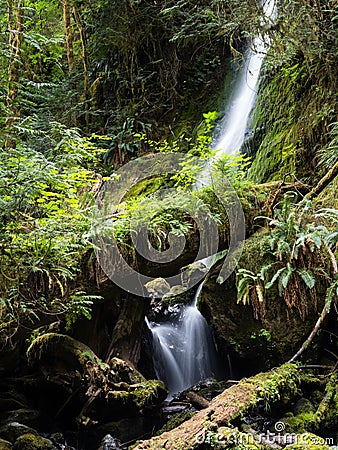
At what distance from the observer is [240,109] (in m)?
10.3

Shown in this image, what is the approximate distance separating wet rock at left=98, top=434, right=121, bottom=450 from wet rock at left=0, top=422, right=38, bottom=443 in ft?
2.79

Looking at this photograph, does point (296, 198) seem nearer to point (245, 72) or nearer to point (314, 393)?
point (314, 393)

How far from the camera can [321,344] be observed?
5.72 m

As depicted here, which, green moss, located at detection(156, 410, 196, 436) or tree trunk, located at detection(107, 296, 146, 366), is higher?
tree trunk, located at detection(107, 296, 146, 366)

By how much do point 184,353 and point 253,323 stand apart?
2000 millimetres

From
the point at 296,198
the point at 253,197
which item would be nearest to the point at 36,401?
the point at 253,197

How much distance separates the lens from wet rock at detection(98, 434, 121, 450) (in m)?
4.96

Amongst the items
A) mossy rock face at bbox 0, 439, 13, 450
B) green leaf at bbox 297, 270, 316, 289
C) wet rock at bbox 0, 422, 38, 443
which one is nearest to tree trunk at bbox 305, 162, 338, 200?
green leaf at bbox 297, 270, 316, 289

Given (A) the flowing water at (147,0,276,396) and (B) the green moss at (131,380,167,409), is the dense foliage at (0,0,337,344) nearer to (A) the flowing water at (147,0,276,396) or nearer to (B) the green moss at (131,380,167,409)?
(A) the flowing water at (147,0,276,396)

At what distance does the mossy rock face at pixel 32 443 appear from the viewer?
15.6 ft

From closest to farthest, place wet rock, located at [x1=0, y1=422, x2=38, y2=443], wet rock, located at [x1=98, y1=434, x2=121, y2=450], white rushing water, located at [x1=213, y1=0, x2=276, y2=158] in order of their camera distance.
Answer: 1. wet rock, located at [x1=98, y1=434, x2=121, y2=450]
2. wet rock, located at [x1=0, y1=422, x2=38, y2=443]
3. white rushing water, located at [x1=213, y1=0, x2=276, y2=158]

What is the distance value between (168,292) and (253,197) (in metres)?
4.59

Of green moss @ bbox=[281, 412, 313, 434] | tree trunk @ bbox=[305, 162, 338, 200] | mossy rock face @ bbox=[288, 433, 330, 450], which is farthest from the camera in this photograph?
tree trunk @ bbox=[305, 162, 338, 200]

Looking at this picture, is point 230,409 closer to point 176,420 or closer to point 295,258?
point 176,420
